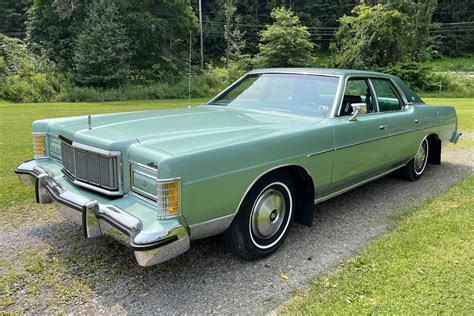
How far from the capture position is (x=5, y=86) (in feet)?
78.4

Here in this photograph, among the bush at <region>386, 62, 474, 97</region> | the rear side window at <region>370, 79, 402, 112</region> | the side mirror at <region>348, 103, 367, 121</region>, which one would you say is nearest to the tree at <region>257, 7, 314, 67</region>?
the bush at <region>386, 62, 474, 97</region>

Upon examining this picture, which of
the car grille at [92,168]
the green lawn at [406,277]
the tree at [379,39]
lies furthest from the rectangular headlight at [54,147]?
the tree at [379,39]

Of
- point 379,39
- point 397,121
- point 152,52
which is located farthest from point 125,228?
point 379,39

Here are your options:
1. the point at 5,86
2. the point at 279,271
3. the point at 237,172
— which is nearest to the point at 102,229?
the point at 237,172

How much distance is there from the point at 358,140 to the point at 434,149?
2941 millimetres

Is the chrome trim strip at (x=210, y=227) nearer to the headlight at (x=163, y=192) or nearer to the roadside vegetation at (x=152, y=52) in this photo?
the headlight at (x=163, y=192)

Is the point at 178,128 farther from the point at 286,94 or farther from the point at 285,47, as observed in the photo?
the point at 285,47

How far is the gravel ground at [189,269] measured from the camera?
272cm

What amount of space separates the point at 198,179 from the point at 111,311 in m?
1.05

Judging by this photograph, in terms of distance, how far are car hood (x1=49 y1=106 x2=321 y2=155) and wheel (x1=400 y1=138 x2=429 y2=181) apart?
2.59m

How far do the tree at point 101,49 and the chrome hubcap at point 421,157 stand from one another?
87.2ft

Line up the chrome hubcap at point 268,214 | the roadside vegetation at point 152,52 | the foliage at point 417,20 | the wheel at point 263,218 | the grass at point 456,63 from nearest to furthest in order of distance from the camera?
the wheel at point 263,218 → the chrome hubcap at point 268,214 → the roadside vegetation at point 152,52 → the foliage at point 417,20 → the grass at point 456,63

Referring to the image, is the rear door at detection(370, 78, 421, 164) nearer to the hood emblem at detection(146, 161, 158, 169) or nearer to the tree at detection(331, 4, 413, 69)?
the hood emblem at detection(146, 161, 158, 169)

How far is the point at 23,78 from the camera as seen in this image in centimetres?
2541
